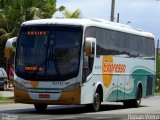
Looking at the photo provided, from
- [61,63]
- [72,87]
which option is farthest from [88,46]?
[72,87]

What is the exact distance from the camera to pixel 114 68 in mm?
26328

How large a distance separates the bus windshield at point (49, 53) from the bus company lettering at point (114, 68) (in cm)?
282

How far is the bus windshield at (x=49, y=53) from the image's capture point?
73.9 ft

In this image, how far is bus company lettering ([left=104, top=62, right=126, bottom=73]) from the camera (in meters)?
25.4

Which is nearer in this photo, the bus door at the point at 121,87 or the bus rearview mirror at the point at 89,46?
the bus rearview mirror at the point at 89,46

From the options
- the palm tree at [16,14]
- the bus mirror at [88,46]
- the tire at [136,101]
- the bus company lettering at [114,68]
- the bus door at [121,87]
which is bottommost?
the tire at [136,101]

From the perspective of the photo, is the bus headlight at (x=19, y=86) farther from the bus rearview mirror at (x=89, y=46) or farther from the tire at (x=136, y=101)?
the tire at (x=136, y=101)

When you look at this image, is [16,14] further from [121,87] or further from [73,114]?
[73,114]

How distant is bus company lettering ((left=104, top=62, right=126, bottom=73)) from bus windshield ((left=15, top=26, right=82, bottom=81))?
2.82m

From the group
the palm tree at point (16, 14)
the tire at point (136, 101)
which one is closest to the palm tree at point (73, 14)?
the palm tree at point (16, 14)

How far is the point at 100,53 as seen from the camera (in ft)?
80.3

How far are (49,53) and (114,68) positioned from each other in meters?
4.48

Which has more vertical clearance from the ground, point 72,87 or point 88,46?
point 88,46

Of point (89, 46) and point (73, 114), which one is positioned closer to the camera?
point (89, 46)
